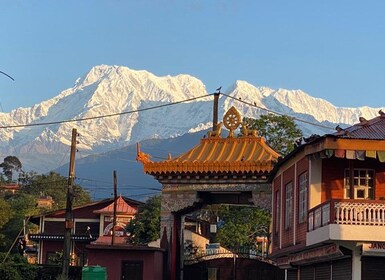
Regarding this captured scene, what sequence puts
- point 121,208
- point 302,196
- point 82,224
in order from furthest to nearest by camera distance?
point 121,208
point 82,224
point 302,196

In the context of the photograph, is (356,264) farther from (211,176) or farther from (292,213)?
(211,176)

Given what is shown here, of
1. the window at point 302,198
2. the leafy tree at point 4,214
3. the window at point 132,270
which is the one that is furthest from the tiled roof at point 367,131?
the leafy tree at point 4,214

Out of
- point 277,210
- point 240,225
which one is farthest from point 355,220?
point 240,225

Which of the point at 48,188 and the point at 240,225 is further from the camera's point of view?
the point at 48,188

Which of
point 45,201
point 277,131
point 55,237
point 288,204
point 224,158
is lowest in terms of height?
point 288,204

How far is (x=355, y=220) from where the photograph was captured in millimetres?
21906

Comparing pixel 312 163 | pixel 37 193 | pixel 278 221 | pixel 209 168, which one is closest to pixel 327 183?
pixel 312 163

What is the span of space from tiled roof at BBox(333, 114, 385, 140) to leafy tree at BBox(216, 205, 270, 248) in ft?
80.5

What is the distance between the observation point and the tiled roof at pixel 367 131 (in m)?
23.4

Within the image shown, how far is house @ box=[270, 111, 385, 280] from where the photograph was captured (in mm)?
21906

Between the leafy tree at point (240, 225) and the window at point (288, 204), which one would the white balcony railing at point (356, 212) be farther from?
the leafy tree at point (240, 225)

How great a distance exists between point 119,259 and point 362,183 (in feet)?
50.1

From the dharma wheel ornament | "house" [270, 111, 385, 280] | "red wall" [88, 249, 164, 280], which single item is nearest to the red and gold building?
the dharma wheel ornament

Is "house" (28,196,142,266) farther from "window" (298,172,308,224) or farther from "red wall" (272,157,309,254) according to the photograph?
"window" (298,172,308,224)
